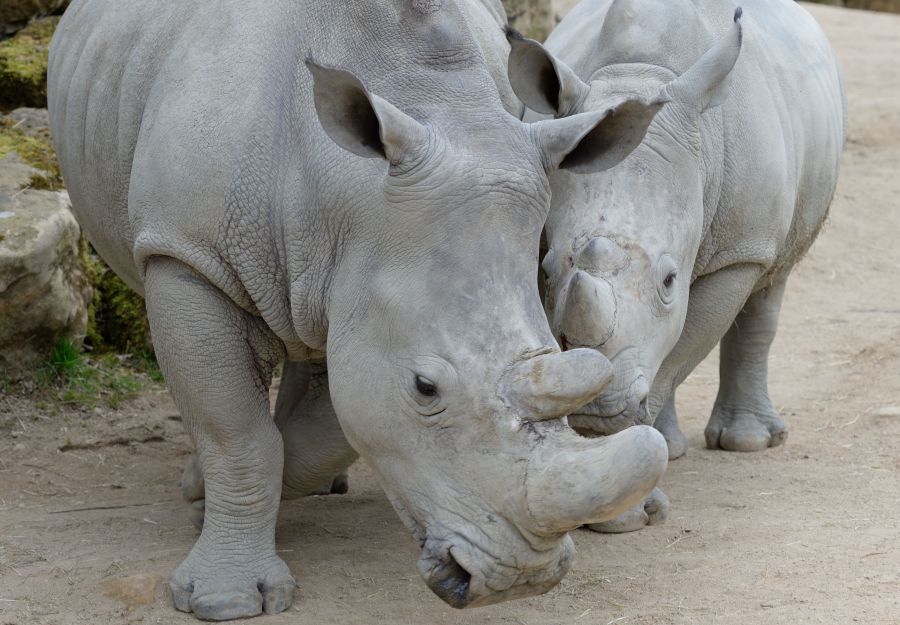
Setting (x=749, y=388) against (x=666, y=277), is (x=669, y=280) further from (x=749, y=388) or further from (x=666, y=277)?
(x=749, y=388)

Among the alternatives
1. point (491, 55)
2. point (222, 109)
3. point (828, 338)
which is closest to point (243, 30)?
point (222, 109)

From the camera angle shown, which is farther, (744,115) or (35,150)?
(35,150)

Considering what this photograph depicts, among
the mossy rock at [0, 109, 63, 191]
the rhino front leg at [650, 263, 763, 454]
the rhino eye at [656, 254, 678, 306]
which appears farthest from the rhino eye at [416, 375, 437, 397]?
the mossy rock at [0, 109, 63, 191]

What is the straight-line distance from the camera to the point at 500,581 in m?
3.96

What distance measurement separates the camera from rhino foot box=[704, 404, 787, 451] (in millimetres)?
7055

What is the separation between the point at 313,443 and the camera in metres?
5.41

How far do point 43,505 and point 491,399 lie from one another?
2.83 meters

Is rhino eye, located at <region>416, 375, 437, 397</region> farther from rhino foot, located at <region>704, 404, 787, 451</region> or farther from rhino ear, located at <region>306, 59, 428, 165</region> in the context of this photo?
rhino foot, located at <region>704, 404, 787, 451</region>

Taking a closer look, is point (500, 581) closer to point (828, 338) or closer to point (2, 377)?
point (2, 377)

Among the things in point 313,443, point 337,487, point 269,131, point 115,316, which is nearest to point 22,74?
point 115,316

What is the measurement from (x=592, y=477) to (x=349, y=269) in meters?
1.10

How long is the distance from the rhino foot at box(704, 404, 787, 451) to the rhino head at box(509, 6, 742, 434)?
81.6 inches

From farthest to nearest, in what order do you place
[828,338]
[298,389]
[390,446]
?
[828,338], [298,389], [390,446]

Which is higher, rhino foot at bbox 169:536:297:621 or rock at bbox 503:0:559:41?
rhino foot at bbox 169:536:297:621
